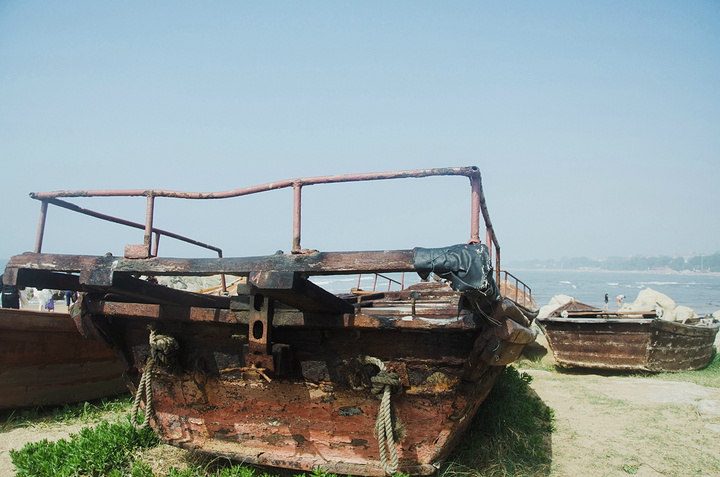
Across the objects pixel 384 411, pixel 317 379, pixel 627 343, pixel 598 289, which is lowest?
pixel 598 289

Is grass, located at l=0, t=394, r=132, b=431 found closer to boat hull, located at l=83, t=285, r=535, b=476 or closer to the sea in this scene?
boat hull, located at l=83, t=285, r=535, b=476

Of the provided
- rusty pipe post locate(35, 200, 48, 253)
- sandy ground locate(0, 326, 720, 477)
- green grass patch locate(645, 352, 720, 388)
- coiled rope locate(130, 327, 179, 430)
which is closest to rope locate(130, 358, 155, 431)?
coiled rope locate(130, 327, 179, 430)

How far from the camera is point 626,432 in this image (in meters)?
5.95

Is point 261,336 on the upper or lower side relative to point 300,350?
upper

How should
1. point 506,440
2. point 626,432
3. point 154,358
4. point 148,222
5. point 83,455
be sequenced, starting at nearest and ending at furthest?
1. point 148,222
2. point 154,358
3. point 83,455
4. point 506,440
5. point 626,432

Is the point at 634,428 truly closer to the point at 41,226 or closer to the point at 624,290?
the point at 41,226

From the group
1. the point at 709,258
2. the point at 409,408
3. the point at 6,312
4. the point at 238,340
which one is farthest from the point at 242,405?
the point at 709,258

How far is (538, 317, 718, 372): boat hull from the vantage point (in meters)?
10.2

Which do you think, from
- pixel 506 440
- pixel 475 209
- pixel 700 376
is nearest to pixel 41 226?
pixel 475 209

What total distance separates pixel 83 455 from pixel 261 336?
2.38 m

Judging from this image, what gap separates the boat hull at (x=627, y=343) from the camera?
1016 centimetres

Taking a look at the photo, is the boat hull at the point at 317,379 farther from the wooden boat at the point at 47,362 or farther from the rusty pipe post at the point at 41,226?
the wooden boat at the point at 47,362

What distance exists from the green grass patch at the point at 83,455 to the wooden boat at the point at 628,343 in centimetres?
952

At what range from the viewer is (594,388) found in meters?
8.68
